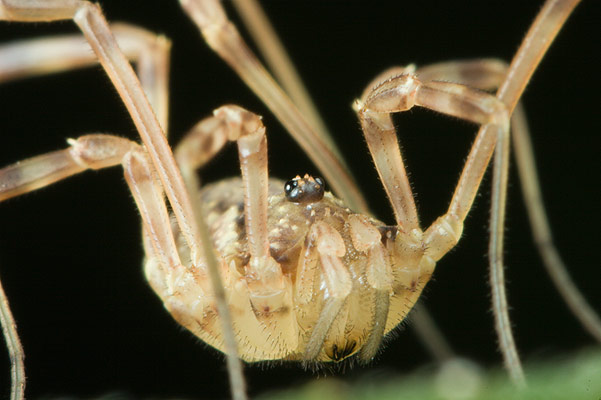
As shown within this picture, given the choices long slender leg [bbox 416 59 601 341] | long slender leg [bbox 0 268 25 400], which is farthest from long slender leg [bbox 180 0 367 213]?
long slender leg [bbox 0 268 25 400]

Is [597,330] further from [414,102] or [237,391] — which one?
[237,391]

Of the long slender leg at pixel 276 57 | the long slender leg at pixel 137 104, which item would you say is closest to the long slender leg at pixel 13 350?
the long slender leg at pixel 137 104

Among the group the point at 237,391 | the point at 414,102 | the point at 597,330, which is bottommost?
the point at 237,391

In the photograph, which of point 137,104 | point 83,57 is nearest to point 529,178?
point 137,104

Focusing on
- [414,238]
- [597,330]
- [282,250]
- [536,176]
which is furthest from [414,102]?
[597,330]

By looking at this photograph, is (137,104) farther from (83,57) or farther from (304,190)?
(83,57)

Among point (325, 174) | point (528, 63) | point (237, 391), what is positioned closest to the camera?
point (237, 391)

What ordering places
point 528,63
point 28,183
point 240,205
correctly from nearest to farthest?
point 528,63, point 28,183, point 240,205
